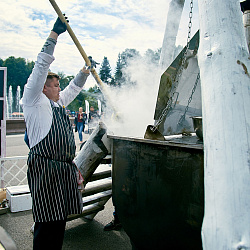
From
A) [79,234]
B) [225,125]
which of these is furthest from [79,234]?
[225,125]

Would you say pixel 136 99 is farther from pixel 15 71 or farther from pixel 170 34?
pixel 15 71

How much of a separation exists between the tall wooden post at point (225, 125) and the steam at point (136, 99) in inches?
75.9

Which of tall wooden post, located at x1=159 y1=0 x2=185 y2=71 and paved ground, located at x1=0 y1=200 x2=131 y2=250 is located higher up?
tall wooden post, located at x1=159 y1=0 x2=185 y2=71

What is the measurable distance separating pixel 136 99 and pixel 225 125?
2910 mm

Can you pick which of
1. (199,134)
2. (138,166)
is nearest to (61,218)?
(138,166)

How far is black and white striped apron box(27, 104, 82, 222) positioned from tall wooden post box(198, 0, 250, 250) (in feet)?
4.76

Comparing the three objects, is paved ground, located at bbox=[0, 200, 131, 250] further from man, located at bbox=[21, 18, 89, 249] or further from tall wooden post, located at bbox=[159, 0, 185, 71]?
tall wooden post, located at bbox=[159, 0, 185, 71]

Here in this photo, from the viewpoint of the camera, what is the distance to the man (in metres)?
2.12

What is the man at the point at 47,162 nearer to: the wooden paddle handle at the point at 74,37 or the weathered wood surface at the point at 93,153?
the weathered wood surface at the point at 93,153

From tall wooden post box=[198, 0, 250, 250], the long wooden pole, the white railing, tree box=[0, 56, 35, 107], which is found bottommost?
the white railing

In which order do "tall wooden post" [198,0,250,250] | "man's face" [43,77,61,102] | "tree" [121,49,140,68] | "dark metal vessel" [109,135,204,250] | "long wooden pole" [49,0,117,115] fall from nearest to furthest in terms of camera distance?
1. "tall wooden post" [198,0,250,250]
2. "dark metal vessel" [109,135,204,250]
3. "man's face" [43,77,61,102]
4. "long wooden pole" [49,0,117,115]
5. "tree" [121,49,140,68]

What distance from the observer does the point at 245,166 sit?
955 millimetres

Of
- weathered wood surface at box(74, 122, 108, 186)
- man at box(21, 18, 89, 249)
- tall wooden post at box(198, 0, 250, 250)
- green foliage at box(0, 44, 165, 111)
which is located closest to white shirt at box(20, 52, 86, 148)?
man at box(21, 18, 89, 249)

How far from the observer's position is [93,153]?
279 cm
